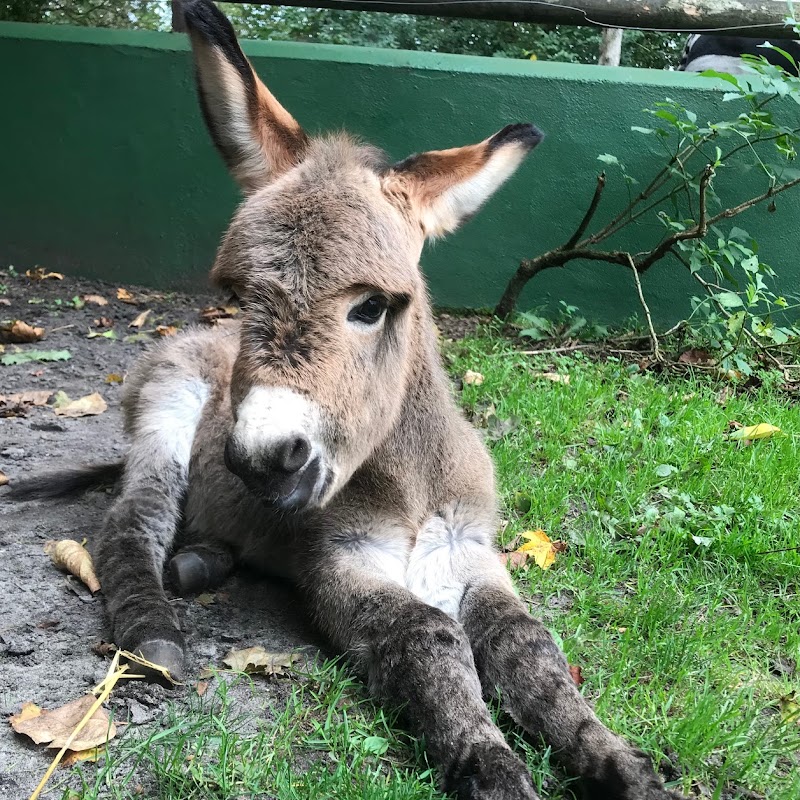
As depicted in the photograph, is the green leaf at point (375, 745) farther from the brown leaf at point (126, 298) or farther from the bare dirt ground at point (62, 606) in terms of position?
the brown leaf at point (126, 298)

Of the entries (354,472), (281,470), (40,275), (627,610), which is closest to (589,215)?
(627,610)

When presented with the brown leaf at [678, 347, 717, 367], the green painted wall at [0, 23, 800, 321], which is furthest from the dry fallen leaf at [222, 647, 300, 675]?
the green painted wall at [0, 23, 800, 321]

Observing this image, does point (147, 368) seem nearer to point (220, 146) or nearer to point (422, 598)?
point (220, 146)

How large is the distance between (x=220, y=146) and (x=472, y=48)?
204 inches

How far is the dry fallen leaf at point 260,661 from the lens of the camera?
2.48 m

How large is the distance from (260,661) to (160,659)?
0.32 metres

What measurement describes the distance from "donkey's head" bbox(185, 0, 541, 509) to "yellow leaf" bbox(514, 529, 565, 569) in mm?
986

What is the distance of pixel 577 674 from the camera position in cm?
256

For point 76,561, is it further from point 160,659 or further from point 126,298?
point 126,298

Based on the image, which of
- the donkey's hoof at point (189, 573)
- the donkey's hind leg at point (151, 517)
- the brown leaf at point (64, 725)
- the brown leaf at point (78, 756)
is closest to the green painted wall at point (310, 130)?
the donkey's hind leg at point (151, 517)

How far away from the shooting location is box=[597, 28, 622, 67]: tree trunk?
7.25 metres

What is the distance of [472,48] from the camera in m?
7.18

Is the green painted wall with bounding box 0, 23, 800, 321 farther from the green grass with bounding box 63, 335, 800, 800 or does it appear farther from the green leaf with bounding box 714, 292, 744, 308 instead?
the green grass with bounding box 63, 335, 800, 800

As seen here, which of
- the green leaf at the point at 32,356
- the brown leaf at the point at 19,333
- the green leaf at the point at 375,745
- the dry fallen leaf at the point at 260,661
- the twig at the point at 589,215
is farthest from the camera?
the brown leaf at the point at 19,333
